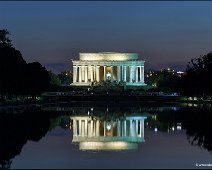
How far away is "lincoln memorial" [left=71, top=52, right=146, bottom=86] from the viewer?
193m

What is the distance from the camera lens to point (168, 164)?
2180 cm

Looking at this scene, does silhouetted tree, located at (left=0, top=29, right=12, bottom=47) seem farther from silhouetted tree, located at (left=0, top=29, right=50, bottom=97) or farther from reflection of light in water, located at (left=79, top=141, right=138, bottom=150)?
reflection of light in water, located at (left=79, top=141, right=138, bottom=150)

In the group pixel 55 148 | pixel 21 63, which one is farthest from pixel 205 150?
pixel 21 63

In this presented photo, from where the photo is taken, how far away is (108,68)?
197m

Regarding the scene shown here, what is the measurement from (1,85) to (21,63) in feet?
41.5

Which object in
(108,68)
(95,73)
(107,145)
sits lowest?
(107,145)

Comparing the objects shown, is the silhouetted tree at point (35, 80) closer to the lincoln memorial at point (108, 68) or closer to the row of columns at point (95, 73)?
the row of columns at point (95, 73)

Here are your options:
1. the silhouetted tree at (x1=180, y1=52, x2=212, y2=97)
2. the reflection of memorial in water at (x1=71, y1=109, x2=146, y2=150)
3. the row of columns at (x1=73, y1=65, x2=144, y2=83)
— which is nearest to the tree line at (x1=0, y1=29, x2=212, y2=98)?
the silhouetted tree at (x1=180, y1=52, x2=212, y2=97)

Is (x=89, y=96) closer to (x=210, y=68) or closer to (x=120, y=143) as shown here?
(x=210, y=68)

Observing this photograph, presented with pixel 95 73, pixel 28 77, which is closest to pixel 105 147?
pixel 28 77

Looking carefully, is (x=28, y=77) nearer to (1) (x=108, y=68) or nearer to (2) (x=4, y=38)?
(2) (x=4, y=38)

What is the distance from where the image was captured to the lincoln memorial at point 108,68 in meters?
193

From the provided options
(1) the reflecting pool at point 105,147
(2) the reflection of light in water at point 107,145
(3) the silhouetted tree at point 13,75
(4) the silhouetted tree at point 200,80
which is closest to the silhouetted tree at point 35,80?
(3) the silhouetted tree at point 13,75

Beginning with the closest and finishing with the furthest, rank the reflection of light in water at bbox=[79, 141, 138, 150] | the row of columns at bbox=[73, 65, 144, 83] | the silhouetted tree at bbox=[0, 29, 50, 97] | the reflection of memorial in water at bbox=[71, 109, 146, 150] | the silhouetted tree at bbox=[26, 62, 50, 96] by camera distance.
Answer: the reflection of light in water at bbox=[79, 141, 138, 150], the reflection of memorial in water at bbox=[71, 109, 146, 150], the silhouetted tree at bbox=[0, 29, 50, 97], the silhouetted tree at bbox=[26, 62, 50, 96], the row of columns at bbox=[73, 65, 144, 83]
